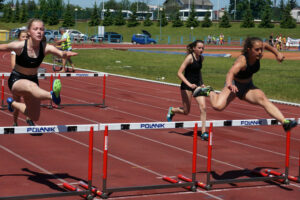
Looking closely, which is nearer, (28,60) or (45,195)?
(45,195)

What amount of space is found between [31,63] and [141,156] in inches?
116

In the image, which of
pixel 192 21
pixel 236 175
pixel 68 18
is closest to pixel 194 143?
pixel 236 175

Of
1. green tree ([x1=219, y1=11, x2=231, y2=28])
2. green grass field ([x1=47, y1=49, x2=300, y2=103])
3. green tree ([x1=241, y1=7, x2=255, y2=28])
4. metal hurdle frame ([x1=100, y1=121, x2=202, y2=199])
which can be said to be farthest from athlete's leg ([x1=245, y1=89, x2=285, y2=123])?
green tree ([x1=219, y1=11, x2=231, y2=28])

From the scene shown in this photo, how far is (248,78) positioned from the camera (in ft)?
27.1

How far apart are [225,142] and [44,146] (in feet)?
12.1

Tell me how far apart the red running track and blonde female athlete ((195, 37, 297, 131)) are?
114 cm

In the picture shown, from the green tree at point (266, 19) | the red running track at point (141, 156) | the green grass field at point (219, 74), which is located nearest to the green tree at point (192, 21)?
the green tree at point (266, 19)

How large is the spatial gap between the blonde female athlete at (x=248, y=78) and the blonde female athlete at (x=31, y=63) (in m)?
2.35

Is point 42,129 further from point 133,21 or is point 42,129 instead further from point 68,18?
point 68,18

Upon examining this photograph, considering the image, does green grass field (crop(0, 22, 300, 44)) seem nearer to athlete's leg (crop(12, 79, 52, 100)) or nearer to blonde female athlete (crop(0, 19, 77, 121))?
blonde female athlete (crop(0, 19, 77, 121))

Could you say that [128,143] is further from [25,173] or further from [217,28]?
[217,28]

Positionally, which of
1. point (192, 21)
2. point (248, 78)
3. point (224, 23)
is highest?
point (192, 21)

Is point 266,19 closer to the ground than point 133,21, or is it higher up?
higher up

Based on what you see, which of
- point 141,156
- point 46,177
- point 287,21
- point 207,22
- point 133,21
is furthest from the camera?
point 133,21
